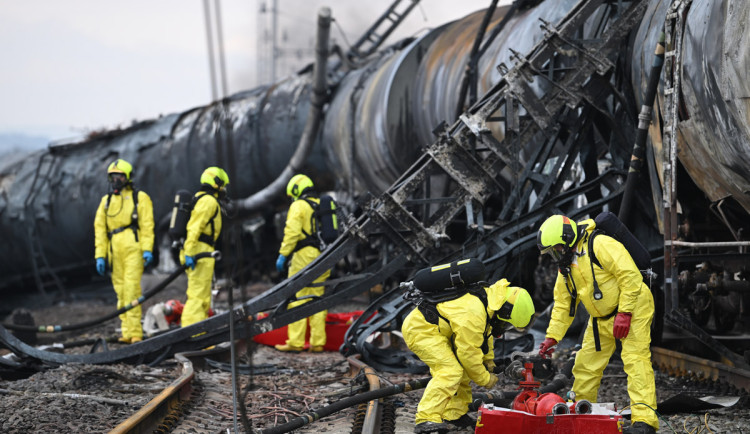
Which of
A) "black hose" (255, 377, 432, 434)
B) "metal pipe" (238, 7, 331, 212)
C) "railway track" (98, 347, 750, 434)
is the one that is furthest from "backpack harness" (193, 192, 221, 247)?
"metal pipe" (238, 7, 331, 212)

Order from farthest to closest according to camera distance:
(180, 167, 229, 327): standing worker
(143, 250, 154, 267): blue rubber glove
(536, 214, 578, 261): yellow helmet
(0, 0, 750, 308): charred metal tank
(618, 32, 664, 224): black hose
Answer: (143, 250, 154, 267): blue rubber glove < (180, 167, 229, 327): standing worker < (618, 32, 664, 224): black hose < (0, 0, 750, 308): charred metal tank < (536, 214, 578, 261): yellow helmet

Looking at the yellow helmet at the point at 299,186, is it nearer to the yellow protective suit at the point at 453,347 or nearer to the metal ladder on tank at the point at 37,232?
the yellow protective suit at the point at 453,347

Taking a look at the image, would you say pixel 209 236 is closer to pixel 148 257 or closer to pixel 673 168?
pixel 148 257

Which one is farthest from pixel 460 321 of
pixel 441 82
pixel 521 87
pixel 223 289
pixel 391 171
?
pixel 223 289

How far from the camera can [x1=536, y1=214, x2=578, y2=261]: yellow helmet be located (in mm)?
5230

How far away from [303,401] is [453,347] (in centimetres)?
159

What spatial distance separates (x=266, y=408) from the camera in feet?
19.6

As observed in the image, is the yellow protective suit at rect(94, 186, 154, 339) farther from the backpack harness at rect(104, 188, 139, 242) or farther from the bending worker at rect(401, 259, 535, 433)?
the bending worker at rect(401, 259, 535, 433)

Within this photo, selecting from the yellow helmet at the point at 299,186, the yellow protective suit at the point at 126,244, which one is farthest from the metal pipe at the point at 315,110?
the yellow protective suit at the point at 126,244

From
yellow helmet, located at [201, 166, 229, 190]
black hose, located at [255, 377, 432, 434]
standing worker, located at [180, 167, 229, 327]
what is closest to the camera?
black hose, located at [255, 377, 432, 434]

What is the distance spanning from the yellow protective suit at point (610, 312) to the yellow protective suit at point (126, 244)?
570 centimetres

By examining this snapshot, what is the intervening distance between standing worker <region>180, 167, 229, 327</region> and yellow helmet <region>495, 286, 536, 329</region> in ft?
15.7

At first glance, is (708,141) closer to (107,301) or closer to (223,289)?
(223,289)

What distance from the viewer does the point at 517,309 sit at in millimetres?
5059
